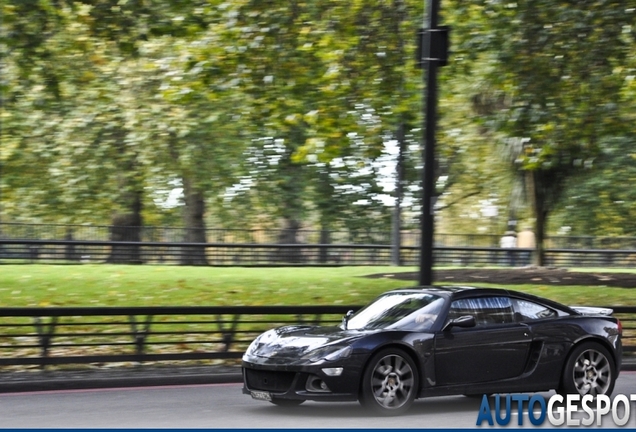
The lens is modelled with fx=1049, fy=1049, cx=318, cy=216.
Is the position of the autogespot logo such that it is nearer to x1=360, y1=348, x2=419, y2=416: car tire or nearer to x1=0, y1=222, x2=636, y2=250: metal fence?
x1=360, y1=348, x2=419, y2=416: car tire

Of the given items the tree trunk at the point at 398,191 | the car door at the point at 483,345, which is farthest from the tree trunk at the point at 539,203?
the car door at the point at 483,345

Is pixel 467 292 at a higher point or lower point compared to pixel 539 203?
higher

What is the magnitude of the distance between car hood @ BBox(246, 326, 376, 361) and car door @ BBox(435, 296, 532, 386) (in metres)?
0.91

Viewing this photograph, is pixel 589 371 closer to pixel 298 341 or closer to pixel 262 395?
pixel 298 341

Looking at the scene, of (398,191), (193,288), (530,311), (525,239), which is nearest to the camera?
(530,311)

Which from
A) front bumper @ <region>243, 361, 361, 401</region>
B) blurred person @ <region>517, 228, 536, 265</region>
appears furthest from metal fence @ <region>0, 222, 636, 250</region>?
front bumper @ <region>243, 361, 361, 401</region>

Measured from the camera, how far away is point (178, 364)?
15375 mm

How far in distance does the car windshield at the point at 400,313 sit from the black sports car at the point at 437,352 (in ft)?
0.04

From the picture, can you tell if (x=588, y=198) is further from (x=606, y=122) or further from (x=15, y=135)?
(x=15, y=135)

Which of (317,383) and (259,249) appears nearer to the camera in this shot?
(317,383)

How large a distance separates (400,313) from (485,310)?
931 mm

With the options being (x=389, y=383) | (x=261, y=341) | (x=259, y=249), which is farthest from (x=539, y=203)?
(x=389, y=383)

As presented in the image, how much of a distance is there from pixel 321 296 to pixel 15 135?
11722mm

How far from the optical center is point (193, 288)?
22.3 meters
